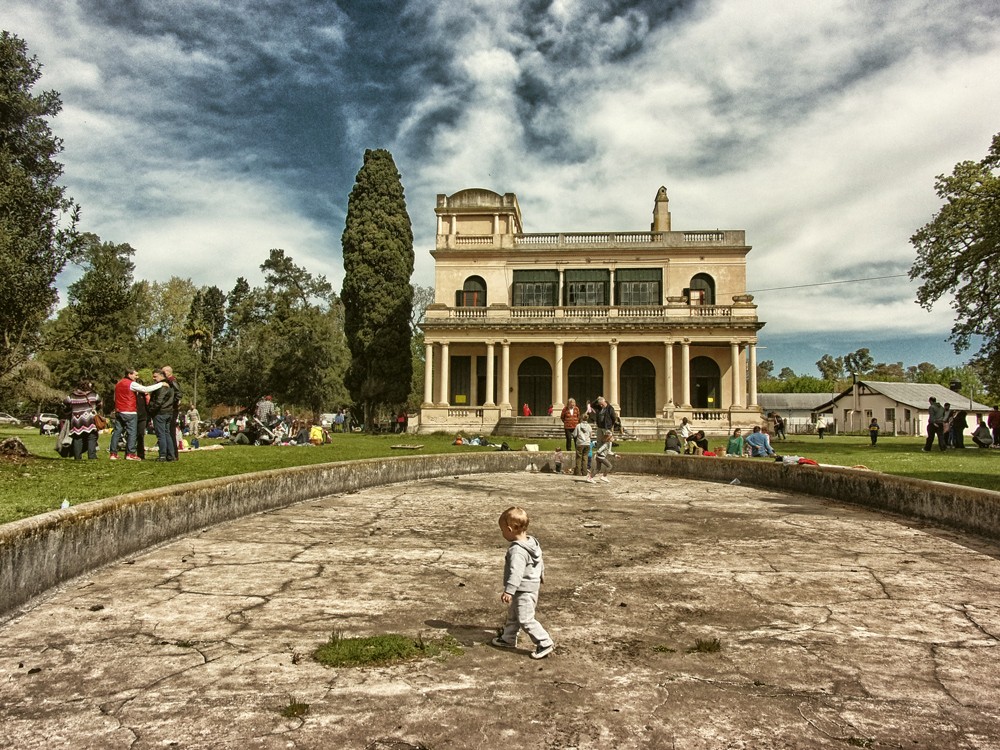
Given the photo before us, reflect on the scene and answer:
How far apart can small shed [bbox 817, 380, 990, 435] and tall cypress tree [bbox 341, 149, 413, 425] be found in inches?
1526

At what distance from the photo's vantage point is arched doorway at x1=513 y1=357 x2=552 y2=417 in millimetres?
33531

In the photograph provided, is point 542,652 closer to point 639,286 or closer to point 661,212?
point 639,286

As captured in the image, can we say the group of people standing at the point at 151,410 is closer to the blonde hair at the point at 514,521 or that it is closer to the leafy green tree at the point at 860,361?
the blonde hair at the point at 514,521

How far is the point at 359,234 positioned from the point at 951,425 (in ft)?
86.1

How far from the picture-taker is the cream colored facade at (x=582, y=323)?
3097cm

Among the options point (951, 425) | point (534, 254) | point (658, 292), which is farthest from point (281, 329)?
point (951, 425)

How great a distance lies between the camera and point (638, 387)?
A: 3300cm

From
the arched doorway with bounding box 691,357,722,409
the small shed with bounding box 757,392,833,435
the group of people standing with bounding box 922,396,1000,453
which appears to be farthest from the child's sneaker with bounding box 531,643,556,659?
the small shed with bounding box 757,392,833,435

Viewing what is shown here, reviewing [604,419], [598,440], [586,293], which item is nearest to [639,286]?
[586,293]

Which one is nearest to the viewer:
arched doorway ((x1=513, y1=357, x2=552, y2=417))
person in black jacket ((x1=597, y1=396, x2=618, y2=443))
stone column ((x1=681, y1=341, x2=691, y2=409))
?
person in black jacket ((x1=597, y1=396, x2=618, y2=443))

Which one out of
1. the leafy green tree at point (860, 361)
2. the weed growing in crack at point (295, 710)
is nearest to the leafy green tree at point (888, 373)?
the leafy green tree at point (860, 361)

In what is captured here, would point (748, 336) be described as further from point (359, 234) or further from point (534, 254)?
point (359, 234)

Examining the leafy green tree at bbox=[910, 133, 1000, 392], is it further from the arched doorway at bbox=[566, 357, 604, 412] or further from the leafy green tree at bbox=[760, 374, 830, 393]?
the leafy green tree at bbox=[760, 374, 830, 393]

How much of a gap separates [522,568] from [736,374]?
2962 cm
